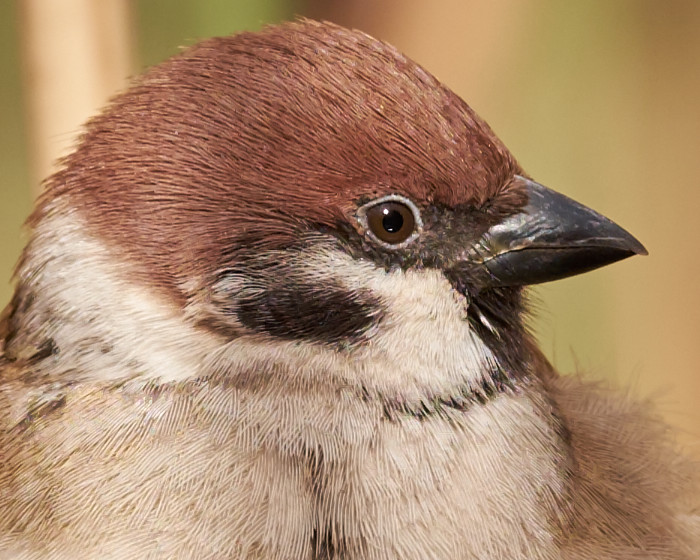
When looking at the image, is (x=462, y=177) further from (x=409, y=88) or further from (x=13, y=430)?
(x=13, y=430)

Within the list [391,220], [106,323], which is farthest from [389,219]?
[106,323]

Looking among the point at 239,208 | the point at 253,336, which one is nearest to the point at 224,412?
the point at 253,336

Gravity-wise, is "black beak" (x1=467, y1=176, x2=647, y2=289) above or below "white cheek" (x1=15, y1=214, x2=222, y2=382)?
above

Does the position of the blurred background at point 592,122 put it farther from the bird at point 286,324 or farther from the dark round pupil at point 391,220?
Answer: the dark round pupil at point 391,220

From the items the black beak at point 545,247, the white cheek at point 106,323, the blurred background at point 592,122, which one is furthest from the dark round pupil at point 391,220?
the blurred background at point 592,122

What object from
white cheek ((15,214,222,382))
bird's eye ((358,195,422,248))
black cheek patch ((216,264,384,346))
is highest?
bird's eye ((358,195,422,248))

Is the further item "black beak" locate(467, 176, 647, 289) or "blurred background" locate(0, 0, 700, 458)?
"blurred background" locate(0, 0, 700, 458)

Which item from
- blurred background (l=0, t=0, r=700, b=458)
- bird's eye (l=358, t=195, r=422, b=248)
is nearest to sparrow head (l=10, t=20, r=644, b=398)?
bird's eye (l=358, t=195, r=422, b=248)

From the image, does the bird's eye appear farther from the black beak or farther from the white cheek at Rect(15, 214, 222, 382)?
the white cheek at Rect(15, 214, 222, 382)
